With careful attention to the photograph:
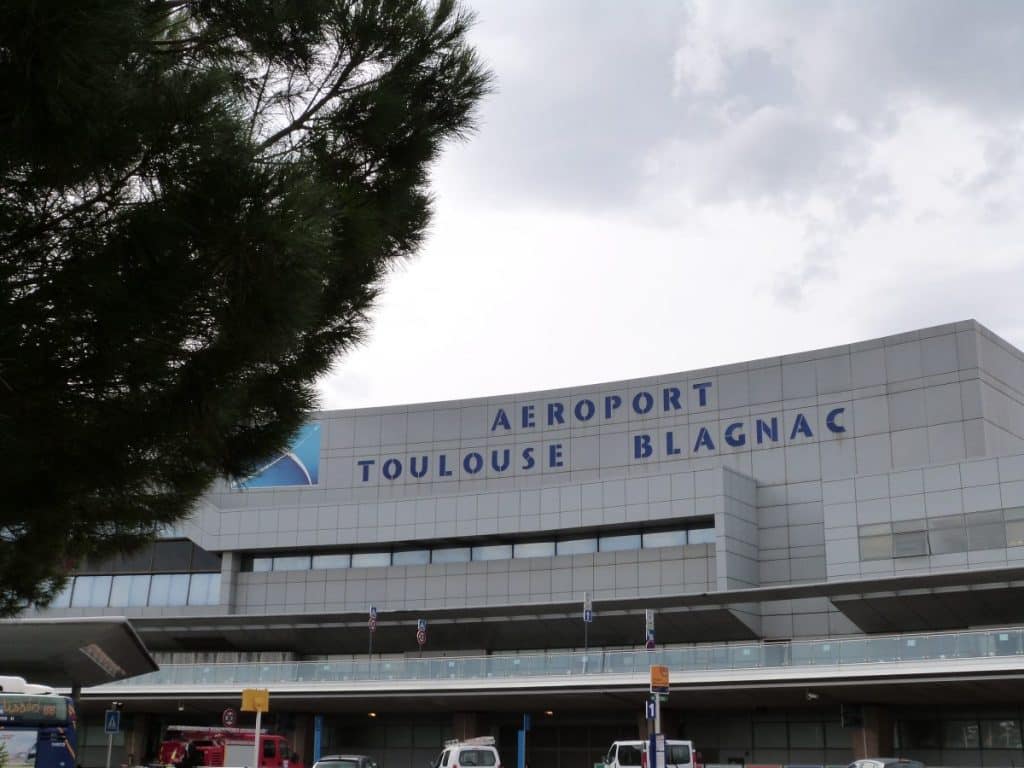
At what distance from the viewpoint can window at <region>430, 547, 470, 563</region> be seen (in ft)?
193

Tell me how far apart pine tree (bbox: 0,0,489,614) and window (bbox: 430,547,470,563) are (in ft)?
148

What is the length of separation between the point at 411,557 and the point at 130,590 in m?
14.9

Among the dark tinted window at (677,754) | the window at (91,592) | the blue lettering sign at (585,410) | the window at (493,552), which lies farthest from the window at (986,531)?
the window at (91,592)

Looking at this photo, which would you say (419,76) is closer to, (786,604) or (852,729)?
(852,729)

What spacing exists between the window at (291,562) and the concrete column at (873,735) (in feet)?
92.5

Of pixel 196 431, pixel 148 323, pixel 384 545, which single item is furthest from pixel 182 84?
pixel 384 545

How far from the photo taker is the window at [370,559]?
60.3 meters

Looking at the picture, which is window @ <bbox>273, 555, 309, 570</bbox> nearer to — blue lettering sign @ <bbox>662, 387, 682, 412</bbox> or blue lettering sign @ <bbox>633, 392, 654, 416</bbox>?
blue lettering sign @ <bbox>633, 392, 654, 416</bbox>

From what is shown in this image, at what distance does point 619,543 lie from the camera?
55.7m

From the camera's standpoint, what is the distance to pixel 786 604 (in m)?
52.1

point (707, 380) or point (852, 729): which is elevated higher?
point (707, 380)

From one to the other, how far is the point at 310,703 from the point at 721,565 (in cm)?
1825

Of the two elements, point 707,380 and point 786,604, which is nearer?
point 786,604

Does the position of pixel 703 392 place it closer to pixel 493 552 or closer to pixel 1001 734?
pixel 493 552
